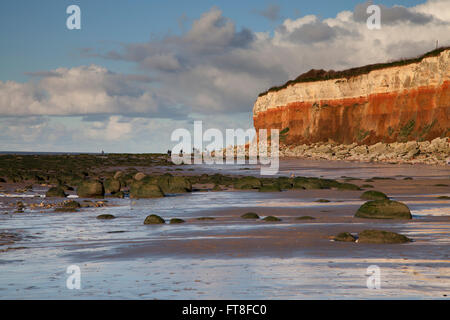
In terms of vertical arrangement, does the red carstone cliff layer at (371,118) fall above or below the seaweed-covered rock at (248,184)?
above

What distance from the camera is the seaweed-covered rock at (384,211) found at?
17781 millimetres

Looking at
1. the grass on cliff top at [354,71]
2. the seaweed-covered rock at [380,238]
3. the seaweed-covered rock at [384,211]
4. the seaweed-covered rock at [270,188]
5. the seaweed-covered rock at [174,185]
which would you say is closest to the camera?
the seaweed-covered rock at [380,238]

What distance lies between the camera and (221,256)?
12320 mm

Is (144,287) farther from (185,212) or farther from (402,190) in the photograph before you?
(402,190)

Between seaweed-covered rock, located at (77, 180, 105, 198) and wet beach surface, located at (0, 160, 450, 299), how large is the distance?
6.71 metres

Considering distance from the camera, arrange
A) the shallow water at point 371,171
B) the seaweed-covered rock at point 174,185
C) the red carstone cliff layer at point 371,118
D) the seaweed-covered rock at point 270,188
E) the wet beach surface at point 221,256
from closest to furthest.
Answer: the wet beach surface at point 221,256
the seaweed-covered rock at point 270,188
the seaweed-covered rock at point 174,185
the shallow water at point 371,171
the red carstone cliff layer at point 371,118

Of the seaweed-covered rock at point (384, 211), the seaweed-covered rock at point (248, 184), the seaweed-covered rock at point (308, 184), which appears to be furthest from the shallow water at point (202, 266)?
the seaweed-covered rock at point (248, 184)

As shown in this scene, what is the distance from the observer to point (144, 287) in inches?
372

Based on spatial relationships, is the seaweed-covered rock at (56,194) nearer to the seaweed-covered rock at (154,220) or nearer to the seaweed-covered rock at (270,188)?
the seaweed-covered rock at (270,188)

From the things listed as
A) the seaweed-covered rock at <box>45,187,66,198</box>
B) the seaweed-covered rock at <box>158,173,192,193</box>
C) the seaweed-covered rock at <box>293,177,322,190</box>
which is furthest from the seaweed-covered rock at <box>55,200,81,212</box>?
the seaweed-covered rock at <box>293,177,322,190</box>

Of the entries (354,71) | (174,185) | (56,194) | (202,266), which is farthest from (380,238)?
(354,71)

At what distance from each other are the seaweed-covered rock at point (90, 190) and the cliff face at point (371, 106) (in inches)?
2005

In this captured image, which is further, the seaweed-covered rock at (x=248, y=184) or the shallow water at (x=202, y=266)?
the seaweed-covered rock at (x=248, y=184)
